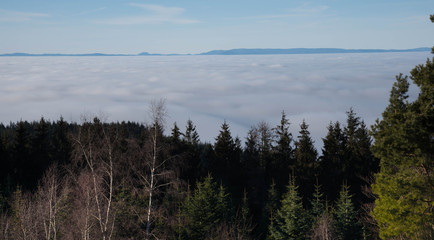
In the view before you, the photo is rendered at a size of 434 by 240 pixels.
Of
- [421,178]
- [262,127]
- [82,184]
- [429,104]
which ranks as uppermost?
[429,104]

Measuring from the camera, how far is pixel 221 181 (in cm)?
3631

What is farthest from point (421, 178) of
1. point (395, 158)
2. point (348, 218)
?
point (348, 218)

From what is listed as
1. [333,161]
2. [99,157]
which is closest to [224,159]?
[333,161]

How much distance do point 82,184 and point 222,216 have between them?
16686 millimetres

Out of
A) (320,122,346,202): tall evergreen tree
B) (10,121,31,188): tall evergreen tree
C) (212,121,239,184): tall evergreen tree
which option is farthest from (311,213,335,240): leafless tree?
(10,121,31,188): tall evergreen tree

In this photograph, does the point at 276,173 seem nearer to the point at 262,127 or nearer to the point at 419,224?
the point at 262,127

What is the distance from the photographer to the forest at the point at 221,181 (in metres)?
16.0

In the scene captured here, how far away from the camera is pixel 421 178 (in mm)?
15250

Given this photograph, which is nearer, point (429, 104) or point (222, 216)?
point (429, 104)

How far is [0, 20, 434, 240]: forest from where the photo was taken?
16016mm

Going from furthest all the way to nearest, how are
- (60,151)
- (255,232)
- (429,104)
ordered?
1. (60,151)
2. (255,232)
3. (429,104)

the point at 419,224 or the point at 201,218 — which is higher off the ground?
the point at 419,224

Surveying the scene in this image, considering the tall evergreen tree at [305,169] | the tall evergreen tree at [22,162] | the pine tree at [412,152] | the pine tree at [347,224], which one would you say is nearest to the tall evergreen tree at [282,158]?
the tall evergreen tree at [305,169]

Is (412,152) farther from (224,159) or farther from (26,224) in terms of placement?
(224,159)
